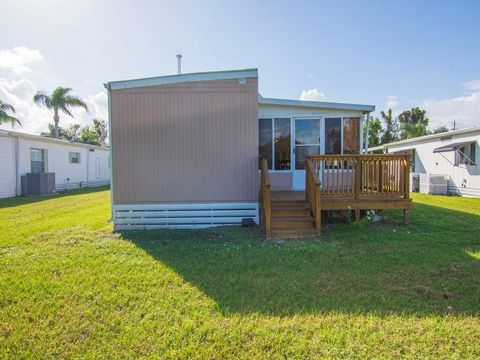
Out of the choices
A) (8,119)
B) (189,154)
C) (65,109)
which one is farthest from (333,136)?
(65,109)

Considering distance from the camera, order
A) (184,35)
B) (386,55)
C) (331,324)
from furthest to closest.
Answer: (386,55)
(184,35)
(331,324)

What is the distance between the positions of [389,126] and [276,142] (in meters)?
29.9

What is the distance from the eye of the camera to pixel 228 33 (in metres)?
9.19

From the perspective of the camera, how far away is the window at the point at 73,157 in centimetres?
1650

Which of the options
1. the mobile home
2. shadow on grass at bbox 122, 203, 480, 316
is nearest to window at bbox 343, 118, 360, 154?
the mobile home

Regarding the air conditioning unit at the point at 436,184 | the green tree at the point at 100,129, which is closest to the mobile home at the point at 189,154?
the air conditioning unit at the point at 436,184

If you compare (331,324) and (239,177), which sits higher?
(239,177)

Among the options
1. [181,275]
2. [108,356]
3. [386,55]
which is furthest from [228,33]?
[108,356]

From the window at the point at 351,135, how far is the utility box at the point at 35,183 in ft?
45.0

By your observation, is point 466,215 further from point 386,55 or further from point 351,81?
point 351,81

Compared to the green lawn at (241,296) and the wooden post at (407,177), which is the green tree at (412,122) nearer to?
the wooden post at (407,177)

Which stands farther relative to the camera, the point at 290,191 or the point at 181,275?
the point at 290,191

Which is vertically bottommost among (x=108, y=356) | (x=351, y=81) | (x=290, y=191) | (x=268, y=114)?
(x=108, y=356)

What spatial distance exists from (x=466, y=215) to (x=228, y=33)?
8916mm
